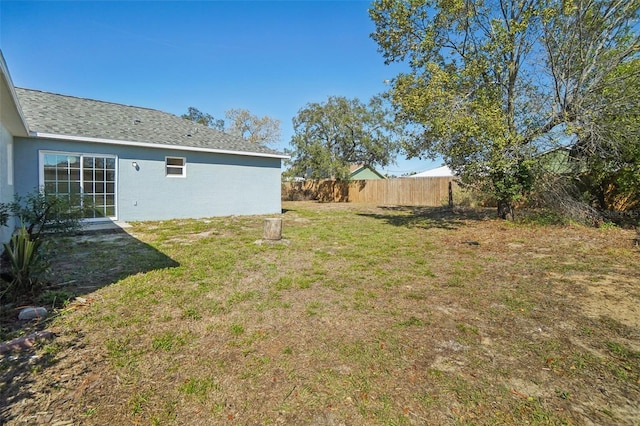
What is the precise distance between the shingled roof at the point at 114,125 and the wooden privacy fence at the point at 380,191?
32.1 ft

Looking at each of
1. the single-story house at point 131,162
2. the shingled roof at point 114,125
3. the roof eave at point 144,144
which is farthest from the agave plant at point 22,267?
the shingled roof at point 114,125

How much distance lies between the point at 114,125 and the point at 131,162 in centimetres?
169

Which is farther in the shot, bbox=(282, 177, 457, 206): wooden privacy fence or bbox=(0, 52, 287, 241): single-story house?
bbox=(282, 177, 457, 206): wooden privacy fence

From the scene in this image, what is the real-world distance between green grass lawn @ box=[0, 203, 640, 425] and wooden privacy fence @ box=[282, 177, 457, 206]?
11.8m

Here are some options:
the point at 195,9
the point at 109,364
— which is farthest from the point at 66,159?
the point at 109,364

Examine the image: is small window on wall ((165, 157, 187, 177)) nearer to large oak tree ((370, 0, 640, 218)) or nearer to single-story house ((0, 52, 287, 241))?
single-story house ((0, 52, 287, 241))

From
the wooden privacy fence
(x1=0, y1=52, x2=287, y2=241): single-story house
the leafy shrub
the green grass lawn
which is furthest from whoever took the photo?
the wooden privacy fence

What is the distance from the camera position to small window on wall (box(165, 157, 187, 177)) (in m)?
11.0

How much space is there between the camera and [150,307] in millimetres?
3586

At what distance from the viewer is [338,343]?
2.87 meters

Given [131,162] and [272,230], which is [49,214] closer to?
[272,230]

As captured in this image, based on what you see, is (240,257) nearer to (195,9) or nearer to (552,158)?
(195,9)

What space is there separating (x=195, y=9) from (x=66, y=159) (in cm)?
568

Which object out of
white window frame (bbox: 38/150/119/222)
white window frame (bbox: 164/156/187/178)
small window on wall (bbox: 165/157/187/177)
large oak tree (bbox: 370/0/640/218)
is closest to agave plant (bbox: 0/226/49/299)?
white window frame (bbox: 38/150/119/222)
